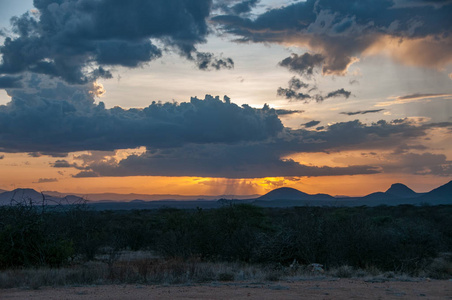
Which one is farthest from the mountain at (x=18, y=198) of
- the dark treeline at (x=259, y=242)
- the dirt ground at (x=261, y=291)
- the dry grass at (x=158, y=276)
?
the dirt ground at (x=261, y=291)

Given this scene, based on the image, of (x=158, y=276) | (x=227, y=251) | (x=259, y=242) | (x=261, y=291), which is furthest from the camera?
(x=227, y=251)

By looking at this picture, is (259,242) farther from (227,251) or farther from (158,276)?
(158,276)

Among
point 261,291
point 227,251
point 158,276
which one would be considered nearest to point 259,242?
point 227,251

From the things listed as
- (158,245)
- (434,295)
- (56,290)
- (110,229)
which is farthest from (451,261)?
(110,229)

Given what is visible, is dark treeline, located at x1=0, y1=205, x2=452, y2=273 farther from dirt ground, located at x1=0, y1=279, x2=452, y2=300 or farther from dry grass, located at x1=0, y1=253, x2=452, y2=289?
dirt ground, located at x1=0, y1=279, x2=452, y2=300

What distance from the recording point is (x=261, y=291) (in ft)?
50.9

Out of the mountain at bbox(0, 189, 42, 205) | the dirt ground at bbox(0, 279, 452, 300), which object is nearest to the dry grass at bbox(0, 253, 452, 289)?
the dirt ground at bbox(0, 279, 452, 300)

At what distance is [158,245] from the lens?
28.9m

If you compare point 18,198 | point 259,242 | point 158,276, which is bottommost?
point 158,276

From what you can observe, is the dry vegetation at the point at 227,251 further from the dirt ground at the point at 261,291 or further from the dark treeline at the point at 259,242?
the dirt ground at the point at 261,291

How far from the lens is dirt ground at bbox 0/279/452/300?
47.3ft

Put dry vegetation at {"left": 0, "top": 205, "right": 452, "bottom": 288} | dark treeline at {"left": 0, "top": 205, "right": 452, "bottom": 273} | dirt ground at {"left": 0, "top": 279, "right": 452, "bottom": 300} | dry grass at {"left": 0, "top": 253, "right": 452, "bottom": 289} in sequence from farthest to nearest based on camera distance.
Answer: dark treeline at {"left": 0, "top": 205, "right": 452, "bottom": 273} < dry vegetation at {"left": 0, "top": 205, "right": 452, "bottom": 288} < dry grass at {"left": 0, "top": 253, "right": 452, "bottom": 289} < dirt ground at {"left": 0, "top": 279, "right": 452, "bottom": 300}

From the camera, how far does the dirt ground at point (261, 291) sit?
14.4 meters

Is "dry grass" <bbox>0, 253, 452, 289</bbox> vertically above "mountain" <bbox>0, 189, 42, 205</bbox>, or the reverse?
"mountain" <bbox>0, 189, 42, 205</bbox>
